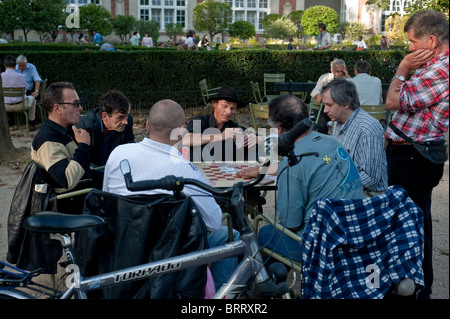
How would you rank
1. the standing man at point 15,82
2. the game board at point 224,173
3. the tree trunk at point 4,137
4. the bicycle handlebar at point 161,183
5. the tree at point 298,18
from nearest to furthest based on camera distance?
the bicycle handlebar at point 161,183 < the game board at point 224,173 < the tree trunk at point 4,137 < the standing man at point 15,82 < the tree at point 298,18

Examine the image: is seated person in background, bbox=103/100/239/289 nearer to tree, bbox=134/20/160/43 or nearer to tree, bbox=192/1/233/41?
tree, bbox=134/20/160/43

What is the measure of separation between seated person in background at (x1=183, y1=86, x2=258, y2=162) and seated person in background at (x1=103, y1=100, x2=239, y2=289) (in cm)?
157

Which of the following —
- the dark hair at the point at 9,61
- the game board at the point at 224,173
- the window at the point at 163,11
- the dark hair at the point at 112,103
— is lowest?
the game board at the point at 224,173

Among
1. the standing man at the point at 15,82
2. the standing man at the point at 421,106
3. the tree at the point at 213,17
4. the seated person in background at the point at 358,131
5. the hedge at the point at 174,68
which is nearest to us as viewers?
the standing man at the point at 421,106

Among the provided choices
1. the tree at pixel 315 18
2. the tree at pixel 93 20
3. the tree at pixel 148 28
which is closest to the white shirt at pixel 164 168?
the tree at pixel 93 20

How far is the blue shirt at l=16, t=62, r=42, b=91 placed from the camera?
33.0 feet

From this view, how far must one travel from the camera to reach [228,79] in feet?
39.8

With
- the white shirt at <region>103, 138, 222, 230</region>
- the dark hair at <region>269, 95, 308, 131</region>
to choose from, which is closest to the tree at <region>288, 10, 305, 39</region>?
the dark hair at <region>269, 95, 308, 131</region>

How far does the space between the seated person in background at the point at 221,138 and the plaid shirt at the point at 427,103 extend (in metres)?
1.63

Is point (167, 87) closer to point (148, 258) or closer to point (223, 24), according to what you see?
point (148, 258)

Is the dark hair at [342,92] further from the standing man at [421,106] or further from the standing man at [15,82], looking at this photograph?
the standing man at [15,82]

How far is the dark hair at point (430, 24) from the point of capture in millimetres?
3004

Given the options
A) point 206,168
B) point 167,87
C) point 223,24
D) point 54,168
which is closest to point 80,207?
point 54,168

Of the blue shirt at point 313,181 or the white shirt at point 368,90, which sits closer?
the blue shirt at point 313,181
